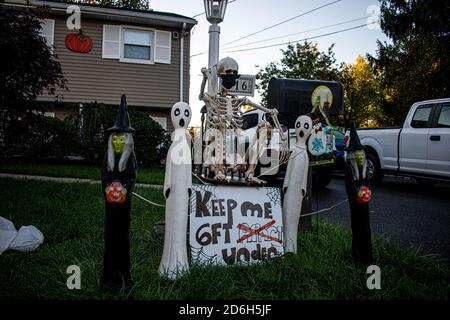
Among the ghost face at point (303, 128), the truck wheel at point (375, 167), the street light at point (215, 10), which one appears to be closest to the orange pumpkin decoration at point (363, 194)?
the ghost face at point (303, 128)

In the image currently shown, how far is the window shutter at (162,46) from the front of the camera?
1302 centimetres

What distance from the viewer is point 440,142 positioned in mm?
6879

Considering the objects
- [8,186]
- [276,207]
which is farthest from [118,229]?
[8,186]

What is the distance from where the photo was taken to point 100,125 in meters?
9.80

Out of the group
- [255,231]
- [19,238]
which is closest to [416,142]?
[255,231]

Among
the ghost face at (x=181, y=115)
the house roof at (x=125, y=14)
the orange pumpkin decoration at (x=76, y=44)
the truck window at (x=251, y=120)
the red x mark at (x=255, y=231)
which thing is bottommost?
the red x mark at (x=255, y=231)

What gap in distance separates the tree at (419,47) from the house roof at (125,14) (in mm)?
9034

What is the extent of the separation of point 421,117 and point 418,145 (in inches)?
27.6

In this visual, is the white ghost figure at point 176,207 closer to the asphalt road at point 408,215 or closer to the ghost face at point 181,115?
the ghost face at point 181,115

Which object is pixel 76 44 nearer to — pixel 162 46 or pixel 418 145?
pixel 162 46

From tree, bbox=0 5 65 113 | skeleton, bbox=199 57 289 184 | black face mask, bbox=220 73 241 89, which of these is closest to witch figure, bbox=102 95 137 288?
skeleton, bbox=199 57 289 184

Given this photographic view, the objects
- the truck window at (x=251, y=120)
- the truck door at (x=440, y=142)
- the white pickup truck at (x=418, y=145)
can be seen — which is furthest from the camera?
the truck window at (x=251, y=120)

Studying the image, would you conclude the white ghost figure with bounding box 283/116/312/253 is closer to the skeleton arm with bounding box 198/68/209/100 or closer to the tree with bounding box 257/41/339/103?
the skeleton arm with bounding box 198/68/209/100

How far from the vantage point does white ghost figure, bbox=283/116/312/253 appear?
107 inches
